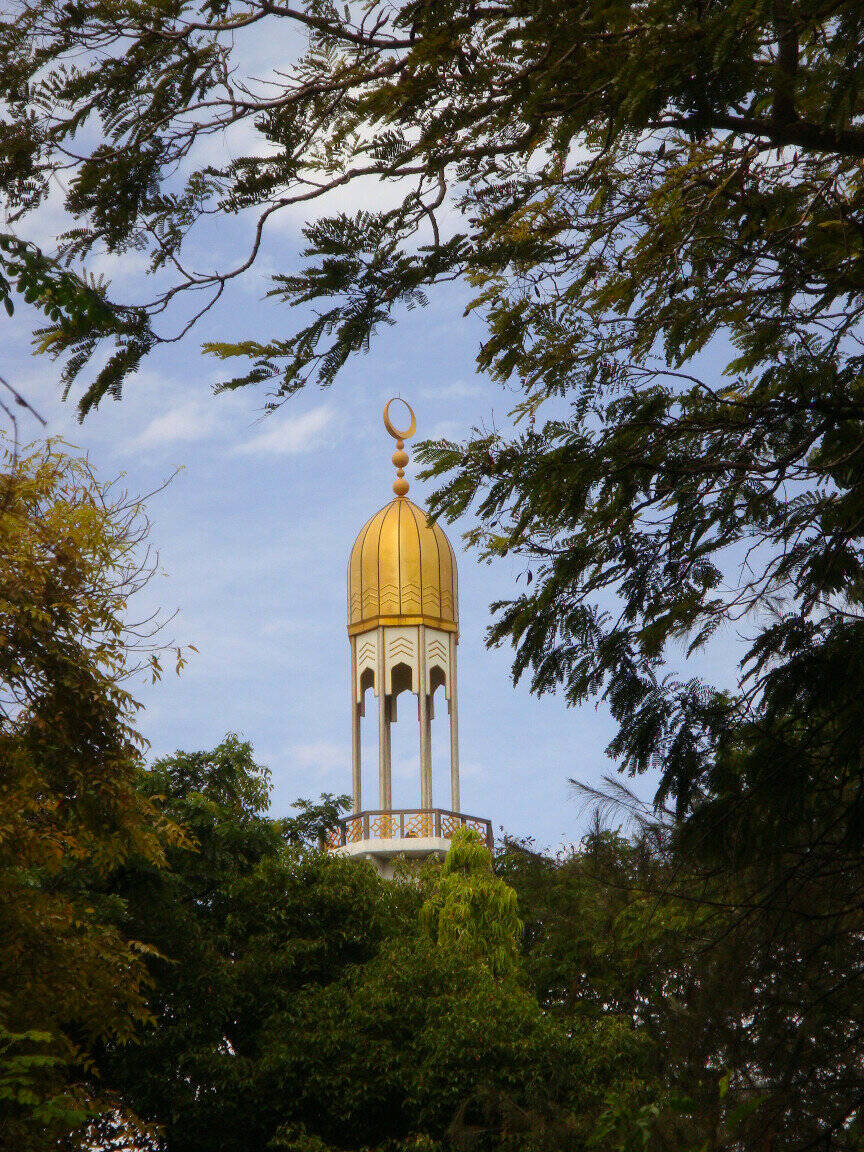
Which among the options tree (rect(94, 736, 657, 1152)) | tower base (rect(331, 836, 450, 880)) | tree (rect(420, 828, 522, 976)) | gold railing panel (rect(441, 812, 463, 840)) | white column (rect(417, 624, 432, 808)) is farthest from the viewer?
white column (rect(417, 624, 432, 808))

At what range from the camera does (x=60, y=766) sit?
1069cm

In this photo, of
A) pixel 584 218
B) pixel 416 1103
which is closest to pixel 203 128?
pixel 584 218

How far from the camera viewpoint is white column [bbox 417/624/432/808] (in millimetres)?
22984

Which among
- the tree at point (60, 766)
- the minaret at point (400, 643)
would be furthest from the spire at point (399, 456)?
the tree at point (60, 766)

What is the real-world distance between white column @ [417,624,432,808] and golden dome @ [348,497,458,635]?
893 millimetres

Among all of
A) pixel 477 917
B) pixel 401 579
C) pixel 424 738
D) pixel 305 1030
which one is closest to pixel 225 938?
pixel 305 1030

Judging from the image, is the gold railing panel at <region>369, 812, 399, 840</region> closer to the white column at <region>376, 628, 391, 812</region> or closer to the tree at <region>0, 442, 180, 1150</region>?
the white column at <region>376, 628, 391, 812</region>

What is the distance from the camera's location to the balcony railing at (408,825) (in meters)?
22.3

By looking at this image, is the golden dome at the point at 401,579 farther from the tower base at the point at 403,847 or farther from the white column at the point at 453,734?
the tower base at the point at 403,847

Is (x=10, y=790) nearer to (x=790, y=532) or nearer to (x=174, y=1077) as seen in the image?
(x=174, y=1077)

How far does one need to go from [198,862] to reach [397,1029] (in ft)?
9.61

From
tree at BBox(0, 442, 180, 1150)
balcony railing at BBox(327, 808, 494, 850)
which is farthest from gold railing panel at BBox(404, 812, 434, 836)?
tree at BBox(0, 442, 180, 1150)

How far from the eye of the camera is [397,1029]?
1373cm

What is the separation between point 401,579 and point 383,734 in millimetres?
2634
